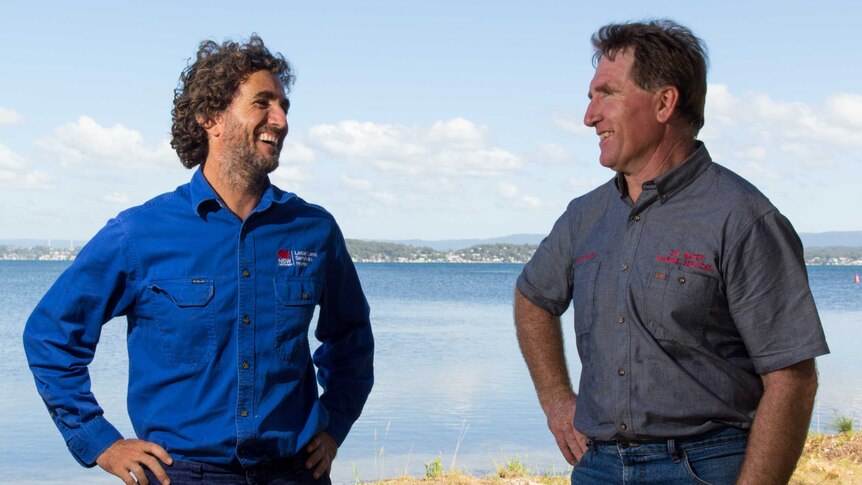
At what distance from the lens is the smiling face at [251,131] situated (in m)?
3.77

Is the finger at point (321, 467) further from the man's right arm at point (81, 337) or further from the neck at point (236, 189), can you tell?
the neck at point (236, 189)

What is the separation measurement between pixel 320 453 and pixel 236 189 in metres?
0.93

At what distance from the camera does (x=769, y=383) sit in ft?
10.3

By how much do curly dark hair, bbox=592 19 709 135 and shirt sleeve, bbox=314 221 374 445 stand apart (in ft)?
3.99

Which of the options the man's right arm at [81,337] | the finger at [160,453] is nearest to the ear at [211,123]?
the man's right arm at [81,337]

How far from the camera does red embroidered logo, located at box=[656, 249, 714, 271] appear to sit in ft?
10.6

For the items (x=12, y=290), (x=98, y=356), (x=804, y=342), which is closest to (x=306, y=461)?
(x=804, y=342)

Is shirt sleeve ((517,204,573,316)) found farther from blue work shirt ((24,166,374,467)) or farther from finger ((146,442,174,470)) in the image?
finger ((146,442,174,470))

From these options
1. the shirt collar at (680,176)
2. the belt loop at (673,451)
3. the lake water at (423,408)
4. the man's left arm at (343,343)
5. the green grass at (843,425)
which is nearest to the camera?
the belt loop at (673,451)

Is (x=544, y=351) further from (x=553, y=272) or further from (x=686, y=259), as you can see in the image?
(x=686, y=259)

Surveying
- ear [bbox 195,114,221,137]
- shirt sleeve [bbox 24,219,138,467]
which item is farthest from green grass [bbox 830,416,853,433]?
shirt sleeve [bbox 24,219,138,467]

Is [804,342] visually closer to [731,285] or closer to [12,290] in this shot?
[731,285]

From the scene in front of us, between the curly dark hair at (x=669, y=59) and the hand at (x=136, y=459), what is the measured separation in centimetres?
190

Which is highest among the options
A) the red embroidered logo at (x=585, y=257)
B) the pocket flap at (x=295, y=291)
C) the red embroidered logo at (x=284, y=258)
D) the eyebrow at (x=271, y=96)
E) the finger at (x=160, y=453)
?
the eyebrow at (x=271, y=96)
